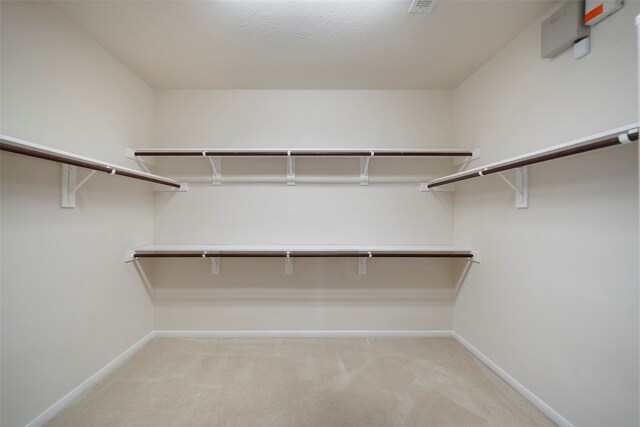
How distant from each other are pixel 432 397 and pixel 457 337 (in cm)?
92

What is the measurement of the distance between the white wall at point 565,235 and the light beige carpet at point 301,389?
0.34 m

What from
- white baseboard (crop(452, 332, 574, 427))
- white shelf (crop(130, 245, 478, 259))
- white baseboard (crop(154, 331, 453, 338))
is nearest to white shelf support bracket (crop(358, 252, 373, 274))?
white shelf (crop(130, 245, 478, 259))

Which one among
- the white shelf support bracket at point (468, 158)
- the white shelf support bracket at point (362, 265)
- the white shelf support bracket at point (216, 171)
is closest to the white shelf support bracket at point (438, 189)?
Result: the white shelf support bracket at point (468, 158)

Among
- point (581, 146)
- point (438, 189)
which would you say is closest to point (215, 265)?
point (438, 189)

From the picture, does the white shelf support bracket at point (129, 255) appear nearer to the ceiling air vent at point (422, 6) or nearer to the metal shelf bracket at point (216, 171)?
the metal shelf bracket at point (216, 171)

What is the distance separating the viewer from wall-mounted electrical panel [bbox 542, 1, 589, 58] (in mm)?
1291

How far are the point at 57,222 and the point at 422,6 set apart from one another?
243cm

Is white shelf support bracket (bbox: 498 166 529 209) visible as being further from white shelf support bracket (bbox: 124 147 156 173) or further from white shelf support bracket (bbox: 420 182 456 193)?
white shelf support bracket (bbox: 124 147 156 173)

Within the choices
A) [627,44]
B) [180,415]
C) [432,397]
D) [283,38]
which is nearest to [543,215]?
[627,44]

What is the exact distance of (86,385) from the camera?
5.42ft

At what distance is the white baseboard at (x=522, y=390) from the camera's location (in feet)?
4.63

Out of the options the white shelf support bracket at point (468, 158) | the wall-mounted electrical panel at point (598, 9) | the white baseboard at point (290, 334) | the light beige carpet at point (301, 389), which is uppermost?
the wall-mounted electrical panel at point (598, 9)

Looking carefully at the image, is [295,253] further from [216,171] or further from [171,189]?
[171,189]

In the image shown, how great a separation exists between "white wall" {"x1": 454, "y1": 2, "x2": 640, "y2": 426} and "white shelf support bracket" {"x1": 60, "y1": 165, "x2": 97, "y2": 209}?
275 cm
